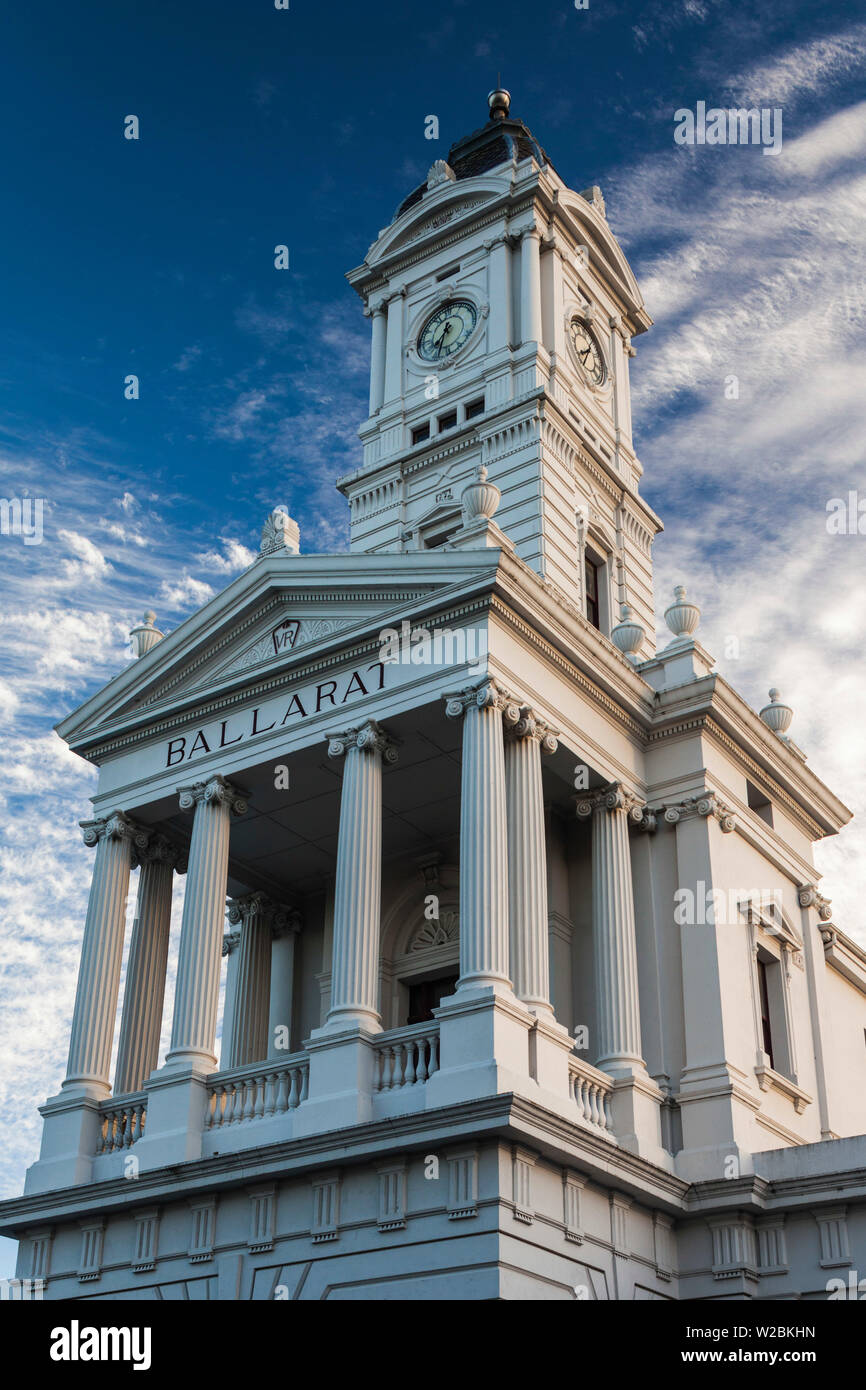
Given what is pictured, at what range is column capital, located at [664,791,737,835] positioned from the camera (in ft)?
90.3

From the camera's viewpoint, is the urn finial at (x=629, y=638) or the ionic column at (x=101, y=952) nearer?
the ionic column at (x=101, y=952)

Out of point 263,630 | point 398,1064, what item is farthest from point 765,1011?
point 263,630

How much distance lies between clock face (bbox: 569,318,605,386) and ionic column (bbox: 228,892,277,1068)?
16191 millimetres

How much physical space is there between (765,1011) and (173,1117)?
36.6 feet

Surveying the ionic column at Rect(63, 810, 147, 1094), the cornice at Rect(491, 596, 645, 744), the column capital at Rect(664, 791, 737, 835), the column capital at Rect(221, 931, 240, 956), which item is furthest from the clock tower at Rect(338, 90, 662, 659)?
the ionic column at Rect(63, 810, 147, 1094)

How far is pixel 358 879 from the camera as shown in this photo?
24.3 meters

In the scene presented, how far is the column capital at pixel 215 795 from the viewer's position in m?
27.0

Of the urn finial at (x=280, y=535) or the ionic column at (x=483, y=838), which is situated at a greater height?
the urn finial at (x=280, y=535)

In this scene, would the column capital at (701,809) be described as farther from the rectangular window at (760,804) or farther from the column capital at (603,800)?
the rectangular window at (760,804)

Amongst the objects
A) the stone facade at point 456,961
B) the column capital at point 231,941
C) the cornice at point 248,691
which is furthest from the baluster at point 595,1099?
the column capital at point 231,941

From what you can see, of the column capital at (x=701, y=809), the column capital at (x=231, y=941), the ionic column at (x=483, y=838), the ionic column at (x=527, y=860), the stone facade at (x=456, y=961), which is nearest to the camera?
the stone facade at (x=456, y=961)

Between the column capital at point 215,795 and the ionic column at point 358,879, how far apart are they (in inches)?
98.6
